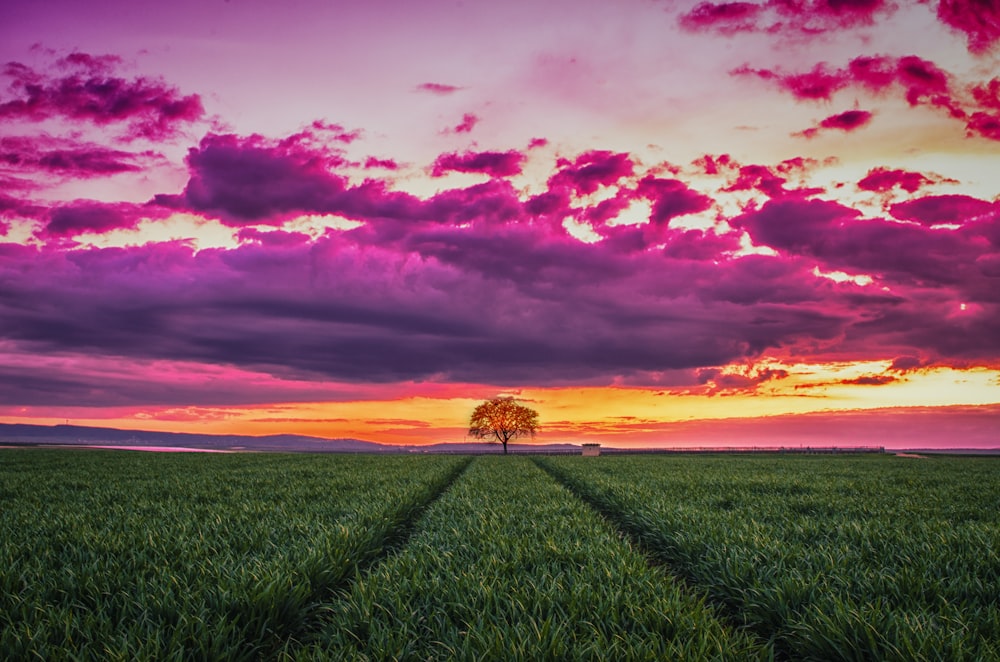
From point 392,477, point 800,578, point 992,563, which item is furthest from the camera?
point 392,477

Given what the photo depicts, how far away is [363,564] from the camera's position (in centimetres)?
997

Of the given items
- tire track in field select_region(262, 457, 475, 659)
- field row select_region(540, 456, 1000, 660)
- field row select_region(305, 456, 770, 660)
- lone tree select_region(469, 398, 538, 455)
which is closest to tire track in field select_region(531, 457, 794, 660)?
field row select_region(540, 456, 1000, 660)

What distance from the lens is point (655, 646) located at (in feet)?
17.0

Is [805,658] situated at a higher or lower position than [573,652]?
lower

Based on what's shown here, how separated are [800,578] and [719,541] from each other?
289cm

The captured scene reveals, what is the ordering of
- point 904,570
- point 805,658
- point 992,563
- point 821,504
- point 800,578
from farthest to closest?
point 821,504 → point 992,563 → point 904,570 → point 800,578 → point 805,658

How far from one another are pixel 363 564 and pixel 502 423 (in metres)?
95.5

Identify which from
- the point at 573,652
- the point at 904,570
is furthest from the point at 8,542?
the point at 904,570

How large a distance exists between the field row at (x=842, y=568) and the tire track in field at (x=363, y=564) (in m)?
5.23

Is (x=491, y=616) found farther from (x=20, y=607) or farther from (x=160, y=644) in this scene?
(x=20, y=607)

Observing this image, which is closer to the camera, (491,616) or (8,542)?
(491,616)

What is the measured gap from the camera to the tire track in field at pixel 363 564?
241 inches

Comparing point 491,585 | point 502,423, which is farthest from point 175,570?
point 502,423

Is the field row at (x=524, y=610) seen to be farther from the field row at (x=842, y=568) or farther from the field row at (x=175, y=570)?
the field row at (x=175, y=570)
